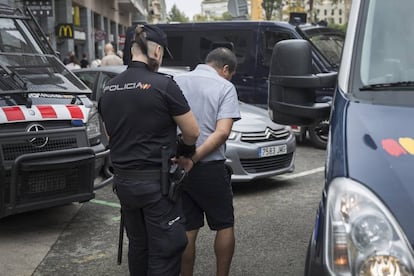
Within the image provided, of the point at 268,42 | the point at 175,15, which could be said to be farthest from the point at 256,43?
the point at 175,15

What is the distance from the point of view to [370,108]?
2.50 m

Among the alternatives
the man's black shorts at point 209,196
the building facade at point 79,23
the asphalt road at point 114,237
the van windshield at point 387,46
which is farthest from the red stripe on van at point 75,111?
the building facade at point 79,23

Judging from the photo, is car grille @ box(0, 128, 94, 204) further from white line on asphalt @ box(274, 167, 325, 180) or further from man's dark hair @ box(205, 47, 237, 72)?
white line on asphalt @ box(274, 167, 325, 180)

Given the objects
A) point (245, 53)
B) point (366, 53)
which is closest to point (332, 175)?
point (366, 53)

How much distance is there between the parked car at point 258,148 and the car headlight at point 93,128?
1.57 metres

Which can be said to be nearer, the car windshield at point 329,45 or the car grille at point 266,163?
the car grille at point 266,163

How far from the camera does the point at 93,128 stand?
566 cm

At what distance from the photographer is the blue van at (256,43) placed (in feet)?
33.7

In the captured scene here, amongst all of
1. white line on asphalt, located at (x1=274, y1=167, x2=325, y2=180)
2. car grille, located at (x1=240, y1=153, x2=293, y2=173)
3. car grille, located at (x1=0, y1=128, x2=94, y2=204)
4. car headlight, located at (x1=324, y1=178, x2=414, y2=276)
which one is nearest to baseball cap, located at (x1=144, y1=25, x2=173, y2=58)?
car headlight, located at (x1=324, y1=178, x2=414, y2=276)

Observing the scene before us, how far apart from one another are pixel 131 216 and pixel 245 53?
7864 mm

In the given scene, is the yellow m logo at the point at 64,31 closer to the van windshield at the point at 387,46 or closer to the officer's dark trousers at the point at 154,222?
the officer's dark trousers at the point at 154,222

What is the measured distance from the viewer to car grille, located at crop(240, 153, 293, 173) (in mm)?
6688

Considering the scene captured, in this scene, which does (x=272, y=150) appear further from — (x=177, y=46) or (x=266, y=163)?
(x=177, y=46)

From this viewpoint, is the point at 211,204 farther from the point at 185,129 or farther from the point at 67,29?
the point at 67,29
